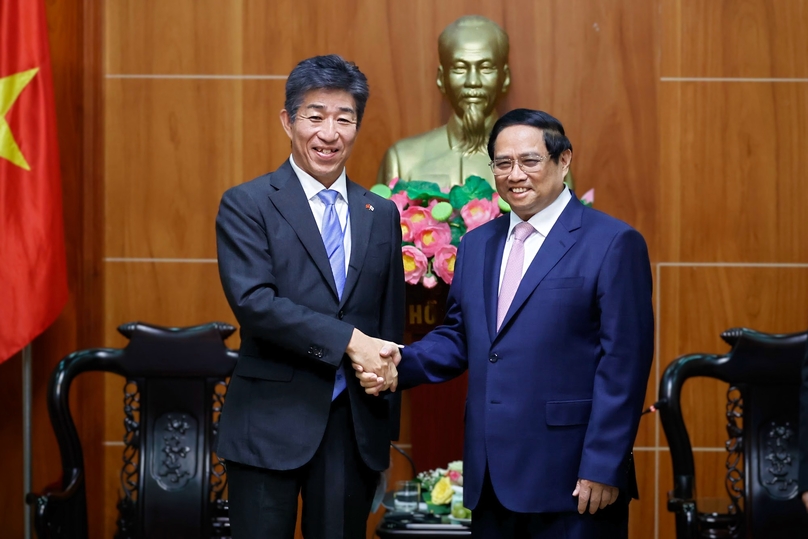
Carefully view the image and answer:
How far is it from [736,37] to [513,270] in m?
2.44

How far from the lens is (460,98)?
13.3ft

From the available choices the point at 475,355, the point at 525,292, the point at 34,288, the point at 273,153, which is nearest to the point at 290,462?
the point at 475,355

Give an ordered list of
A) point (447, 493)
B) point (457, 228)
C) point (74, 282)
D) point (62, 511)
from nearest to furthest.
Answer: point (62, 511) → point (447, 493) → point (457, 228) → point (74, 282)

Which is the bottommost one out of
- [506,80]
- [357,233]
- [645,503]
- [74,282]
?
[645,503]

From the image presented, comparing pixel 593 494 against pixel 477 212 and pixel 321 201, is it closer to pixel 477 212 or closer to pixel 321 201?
pixel 321 201

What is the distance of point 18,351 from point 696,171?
9.59 ft

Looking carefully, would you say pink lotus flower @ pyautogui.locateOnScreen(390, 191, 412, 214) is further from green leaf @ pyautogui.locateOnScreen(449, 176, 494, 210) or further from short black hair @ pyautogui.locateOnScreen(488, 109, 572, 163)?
short black hair @ pyautogui.locateOnScreen(488, 109, 572, 163)

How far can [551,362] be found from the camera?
7.78ft

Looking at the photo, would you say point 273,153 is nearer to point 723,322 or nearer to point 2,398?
point 2,398

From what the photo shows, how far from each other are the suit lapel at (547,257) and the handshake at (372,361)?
0.28 meters

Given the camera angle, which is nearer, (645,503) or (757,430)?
(757,430)

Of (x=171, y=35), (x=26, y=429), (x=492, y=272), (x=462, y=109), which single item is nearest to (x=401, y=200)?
(x=462, y=109)

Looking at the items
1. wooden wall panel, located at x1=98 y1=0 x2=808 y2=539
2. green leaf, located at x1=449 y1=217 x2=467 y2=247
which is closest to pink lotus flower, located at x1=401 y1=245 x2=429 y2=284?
green leaf, located at x1=449 y1=217 x2=467 y2=247

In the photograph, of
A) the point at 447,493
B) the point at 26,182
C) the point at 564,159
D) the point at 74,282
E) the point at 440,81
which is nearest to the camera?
the point at 564,159
